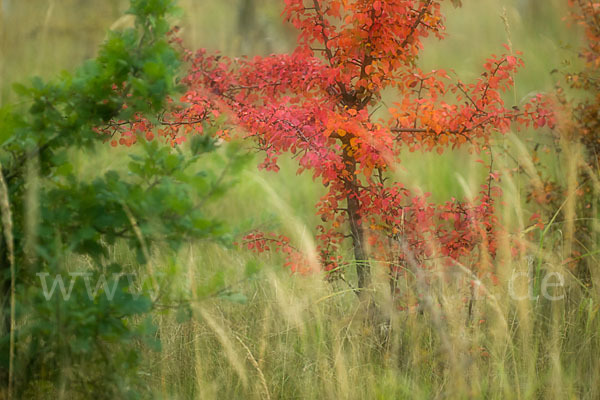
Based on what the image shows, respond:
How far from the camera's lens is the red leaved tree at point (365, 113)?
9.28 feet

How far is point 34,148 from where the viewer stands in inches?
77.5

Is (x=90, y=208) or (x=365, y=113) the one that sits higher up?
(x=365, y=113)

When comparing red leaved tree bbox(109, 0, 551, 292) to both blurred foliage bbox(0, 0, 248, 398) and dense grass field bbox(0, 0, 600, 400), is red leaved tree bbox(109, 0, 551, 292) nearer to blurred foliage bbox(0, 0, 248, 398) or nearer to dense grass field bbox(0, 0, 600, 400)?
dense grass field bbox(0, 0, 600, 400)

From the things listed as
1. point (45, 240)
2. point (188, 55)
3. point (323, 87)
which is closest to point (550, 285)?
point (323, 87)

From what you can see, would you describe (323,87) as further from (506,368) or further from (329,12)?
(506,368)

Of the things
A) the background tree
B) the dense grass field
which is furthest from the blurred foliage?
the background tree

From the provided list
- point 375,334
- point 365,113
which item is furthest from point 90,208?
point 375,334

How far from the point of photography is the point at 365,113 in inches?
112

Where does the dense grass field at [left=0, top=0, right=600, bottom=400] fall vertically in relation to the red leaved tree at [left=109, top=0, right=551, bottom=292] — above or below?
below

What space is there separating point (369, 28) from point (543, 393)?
183 cm

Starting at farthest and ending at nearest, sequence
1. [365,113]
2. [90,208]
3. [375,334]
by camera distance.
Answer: [375,334] < [365,113] < [90,208]

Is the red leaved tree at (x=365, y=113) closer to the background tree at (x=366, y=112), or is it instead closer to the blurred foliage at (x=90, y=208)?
the background tree at (x=366, y=112)

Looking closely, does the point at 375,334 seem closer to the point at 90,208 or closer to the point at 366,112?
the point at 366,112

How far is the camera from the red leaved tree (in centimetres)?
283
